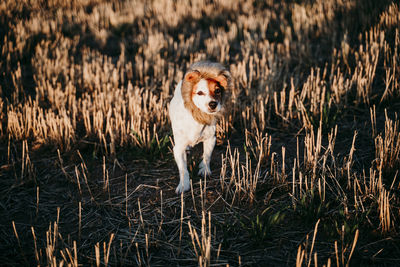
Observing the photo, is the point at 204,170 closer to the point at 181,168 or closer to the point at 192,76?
the point at 181,168

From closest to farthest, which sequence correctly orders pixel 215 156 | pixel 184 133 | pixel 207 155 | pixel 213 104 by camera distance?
pixel 213 104 → pixel 184 133 → pixel 207 155 → pixel 215 156

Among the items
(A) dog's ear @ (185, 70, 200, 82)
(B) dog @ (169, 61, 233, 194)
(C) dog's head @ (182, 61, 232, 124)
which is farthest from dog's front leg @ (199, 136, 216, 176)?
(A) dog's ear @ (185, 70, 200, 82)

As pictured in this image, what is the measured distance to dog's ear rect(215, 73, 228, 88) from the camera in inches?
96.1

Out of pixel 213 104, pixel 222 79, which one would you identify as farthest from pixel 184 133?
pixel 222 79

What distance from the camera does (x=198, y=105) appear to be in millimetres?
2457

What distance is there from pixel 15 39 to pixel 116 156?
15.9 feet

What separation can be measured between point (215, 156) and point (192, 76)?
1228mm

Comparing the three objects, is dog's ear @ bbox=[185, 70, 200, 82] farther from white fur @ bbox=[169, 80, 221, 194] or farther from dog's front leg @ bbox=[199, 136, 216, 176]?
dog's front leg @ bbox=[199, 136, 216, 176]

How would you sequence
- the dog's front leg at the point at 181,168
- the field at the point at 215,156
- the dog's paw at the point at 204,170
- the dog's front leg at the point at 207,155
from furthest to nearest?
the dog's paw at the point at 204,170
the dog's front leg at the point at 207,155
the dog's front leg at the point at 181,168
the field at the point at 215,156

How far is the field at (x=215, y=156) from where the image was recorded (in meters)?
2.20

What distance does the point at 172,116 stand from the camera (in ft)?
9.41

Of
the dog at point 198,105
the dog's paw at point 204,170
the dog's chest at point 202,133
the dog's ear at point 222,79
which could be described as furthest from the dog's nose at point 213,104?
the dog's paw at point 204,170

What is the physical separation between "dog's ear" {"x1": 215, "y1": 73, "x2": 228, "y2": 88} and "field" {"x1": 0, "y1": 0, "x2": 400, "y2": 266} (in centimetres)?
63

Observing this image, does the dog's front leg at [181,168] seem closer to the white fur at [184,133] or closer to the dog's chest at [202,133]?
the white fur at [184,133]
